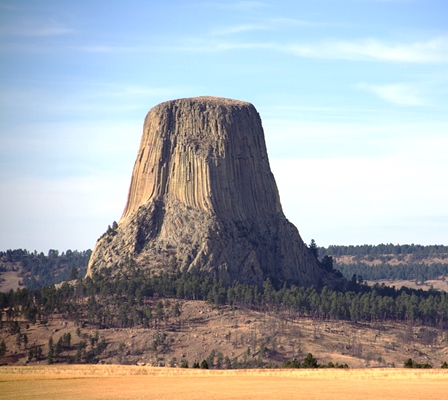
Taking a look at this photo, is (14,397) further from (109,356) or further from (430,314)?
(430,314)

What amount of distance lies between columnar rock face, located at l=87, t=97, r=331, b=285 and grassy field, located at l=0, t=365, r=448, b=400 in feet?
254

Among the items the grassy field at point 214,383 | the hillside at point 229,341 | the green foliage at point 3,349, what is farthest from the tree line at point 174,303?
the grassy field at point 214,383

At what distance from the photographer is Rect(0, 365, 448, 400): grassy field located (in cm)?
7831

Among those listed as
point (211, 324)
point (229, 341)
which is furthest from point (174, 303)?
point (229, 341)

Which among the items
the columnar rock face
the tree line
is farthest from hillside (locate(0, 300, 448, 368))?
the columnar rock face

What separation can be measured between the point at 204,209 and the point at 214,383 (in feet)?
332

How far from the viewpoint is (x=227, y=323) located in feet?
518

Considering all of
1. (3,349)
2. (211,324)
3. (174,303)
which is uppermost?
(174,303)

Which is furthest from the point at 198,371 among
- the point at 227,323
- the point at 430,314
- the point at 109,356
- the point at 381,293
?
the point at 381,293

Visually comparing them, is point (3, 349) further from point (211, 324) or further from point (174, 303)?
point (174, 303)

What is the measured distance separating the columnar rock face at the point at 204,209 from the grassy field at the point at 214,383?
77.5 meters

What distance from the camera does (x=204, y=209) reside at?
18812 cm

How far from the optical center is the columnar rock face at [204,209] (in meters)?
184

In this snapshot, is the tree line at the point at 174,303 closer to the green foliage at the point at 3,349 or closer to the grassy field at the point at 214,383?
the green foliage at the point at 3,349
